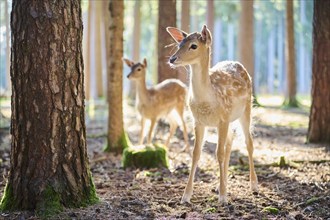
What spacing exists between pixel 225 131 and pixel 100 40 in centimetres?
1969

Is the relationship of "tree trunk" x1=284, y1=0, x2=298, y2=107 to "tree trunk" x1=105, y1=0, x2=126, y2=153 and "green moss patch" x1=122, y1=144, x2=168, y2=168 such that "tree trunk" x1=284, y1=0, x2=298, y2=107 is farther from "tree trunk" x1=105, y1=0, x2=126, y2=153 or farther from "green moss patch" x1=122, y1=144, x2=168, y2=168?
"green moss patch" x1=122, y1=144, x2=168, y2=168

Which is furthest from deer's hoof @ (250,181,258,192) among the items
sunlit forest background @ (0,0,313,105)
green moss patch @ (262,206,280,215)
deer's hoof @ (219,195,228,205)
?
sunlit forest background @ (0,0,313,105)

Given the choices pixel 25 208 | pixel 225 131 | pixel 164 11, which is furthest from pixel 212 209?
pixel 164 11

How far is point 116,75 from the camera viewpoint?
8.31 metres

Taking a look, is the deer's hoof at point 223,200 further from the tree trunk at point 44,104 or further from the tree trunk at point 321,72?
the tree trunk at point 321,72

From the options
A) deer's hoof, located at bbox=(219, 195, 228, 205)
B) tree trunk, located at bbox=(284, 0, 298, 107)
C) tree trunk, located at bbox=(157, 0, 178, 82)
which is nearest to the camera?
deer's hoof, located at bbox=(219, 195, 228, 205)

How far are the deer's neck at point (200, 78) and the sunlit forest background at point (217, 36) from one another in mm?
2338

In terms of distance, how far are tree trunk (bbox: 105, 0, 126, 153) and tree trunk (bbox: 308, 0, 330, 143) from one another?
11.6ft

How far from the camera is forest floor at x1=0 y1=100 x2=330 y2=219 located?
4.55m

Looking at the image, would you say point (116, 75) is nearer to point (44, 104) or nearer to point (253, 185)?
point (253, 185)

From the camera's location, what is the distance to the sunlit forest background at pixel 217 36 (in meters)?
23.2

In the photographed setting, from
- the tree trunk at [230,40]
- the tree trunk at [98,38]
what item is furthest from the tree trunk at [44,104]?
the tree trunk at [230,40]

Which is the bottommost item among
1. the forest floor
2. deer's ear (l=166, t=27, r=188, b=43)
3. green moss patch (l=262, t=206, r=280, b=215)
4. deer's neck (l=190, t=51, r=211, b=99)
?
the forest floor

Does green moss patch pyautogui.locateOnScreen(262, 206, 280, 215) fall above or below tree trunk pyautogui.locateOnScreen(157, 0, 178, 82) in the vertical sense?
below
